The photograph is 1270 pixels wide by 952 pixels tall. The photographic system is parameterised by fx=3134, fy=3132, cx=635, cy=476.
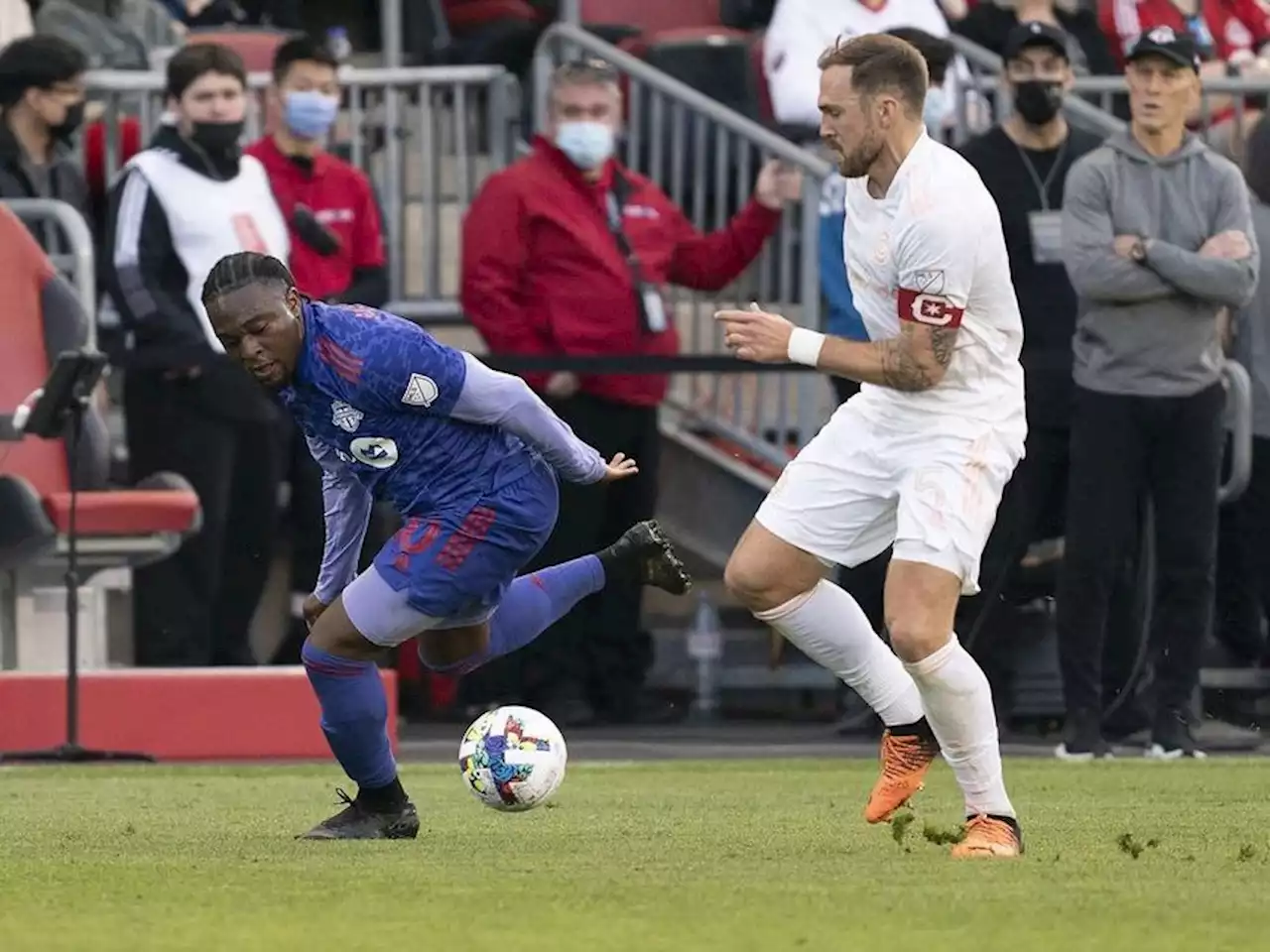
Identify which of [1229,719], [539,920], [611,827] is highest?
[539,920]

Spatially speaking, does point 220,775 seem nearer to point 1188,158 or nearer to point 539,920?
point 1188,158

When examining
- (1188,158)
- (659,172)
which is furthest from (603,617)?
(1188,158)

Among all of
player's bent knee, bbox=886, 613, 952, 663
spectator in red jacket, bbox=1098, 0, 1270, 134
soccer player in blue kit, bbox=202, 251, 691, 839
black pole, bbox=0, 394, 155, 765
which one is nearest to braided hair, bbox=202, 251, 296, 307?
soccer player in blue kit, bbox=202, 251, 691, 839

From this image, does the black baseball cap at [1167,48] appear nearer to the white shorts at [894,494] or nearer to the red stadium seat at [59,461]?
the white shorts at [894,494]

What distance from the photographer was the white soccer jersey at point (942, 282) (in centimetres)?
823

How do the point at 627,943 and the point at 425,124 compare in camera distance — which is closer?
the point at 627,943

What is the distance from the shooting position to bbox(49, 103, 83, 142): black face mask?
1391cm

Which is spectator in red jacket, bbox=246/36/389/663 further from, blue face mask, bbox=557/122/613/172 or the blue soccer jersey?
the blue soccer jersey

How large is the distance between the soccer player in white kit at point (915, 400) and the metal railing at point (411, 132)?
656 centimetres

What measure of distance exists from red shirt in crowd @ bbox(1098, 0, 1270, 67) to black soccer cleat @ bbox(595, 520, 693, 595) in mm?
7449

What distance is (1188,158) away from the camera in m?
12.4

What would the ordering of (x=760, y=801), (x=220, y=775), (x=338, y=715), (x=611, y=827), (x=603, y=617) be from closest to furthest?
(x=338, y=715)
(x=611, y=827)
(x=760, y=801)
(x=220, y=775)
(x=603, y=617)

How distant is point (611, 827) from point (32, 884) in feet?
7.14

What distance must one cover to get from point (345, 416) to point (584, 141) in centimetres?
557
